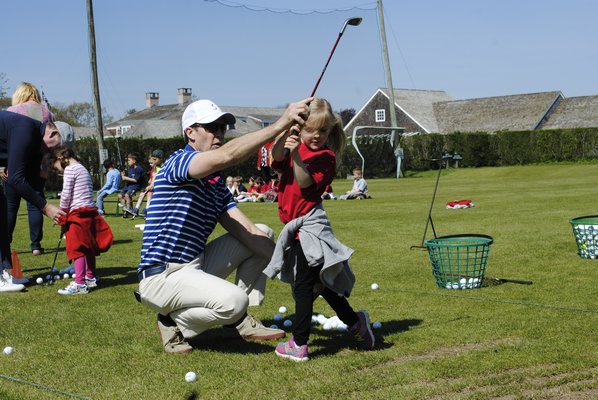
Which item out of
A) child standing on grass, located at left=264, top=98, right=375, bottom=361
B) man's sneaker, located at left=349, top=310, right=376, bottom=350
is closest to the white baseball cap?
child standing on grass, located at left=264, top=98, right=375, bottom=361

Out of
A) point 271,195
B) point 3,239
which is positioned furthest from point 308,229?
point 271,195

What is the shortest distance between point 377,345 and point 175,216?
1.64 metres

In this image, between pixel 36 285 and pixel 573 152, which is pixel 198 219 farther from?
pixel 573 152

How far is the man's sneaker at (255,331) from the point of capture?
5.43 m

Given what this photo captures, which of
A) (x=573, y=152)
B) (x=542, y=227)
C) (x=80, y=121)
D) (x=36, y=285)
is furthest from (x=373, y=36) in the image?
(x=80, y=121)

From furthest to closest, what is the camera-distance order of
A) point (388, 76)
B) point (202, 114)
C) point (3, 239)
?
point (388, 76), point (3, 239), point (202, 114)

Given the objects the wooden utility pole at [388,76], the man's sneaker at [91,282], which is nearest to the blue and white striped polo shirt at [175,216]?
the man's sneaker at [91,282]

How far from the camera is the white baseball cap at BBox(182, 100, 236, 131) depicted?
4941 millimetres

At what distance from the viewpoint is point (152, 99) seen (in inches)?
3605

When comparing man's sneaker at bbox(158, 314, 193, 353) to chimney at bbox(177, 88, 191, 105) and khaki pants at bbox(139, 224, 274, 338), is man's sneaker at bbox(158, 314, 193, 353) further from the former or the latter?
chimney at bbox(177, 88, 191, 105)

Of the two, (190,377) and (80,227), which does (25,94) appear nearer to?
(80,227)

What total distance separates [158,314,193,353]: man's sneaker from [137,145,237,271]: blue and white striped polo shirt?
→ 0.45 m

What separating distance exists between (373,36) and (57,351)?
109 feet

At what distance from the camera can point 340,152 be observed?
16.4 ft
